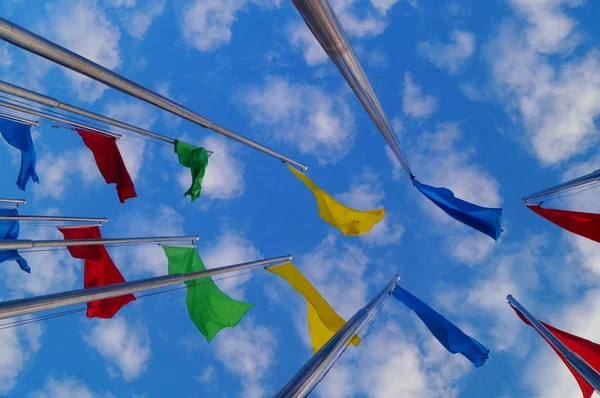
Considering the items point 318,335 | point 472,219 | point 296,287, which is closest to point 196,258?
point 296,287

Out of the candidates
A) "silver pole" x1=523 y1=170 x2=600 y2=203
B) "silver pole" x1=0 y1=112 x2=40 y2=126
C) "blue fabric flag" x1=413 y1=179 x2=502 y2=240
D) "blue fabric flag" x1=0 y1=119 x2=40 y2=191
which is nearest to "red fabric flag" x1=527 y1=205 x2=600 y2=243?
"silver pole" x1=523 y1=170 x2=600 y2=203

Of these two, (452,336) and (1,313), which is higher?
(452,336)

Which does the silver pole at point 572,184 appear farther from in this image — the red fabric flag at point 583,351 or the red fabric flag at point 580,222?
the red fabric flag at point 583,351

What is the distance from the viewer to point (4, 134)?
11.7 meters

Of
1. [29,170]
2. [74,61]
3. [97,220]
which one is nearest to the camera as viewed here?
[74,61]

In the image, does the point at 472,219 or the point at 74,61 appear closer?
the point at 74,61

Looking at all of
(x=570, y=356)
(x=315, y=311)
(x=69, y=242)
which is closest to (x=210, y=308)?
(x=315, y=311)

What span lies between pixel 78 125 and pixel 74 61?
21.2 feet

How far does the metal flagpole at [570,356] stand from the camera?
27.3 feet

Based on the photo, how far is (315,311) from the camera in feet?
40.7

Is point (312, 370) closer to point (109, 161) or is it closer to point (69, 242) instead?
point (69, 242)

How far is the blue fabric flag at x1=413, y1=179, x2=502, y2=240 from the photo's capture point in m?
10.4

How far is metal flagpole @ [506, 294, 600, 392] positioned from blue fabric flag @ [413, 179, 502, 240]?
3.26 metres

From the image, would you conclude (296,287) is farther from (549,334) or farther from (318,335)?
(549,334)
